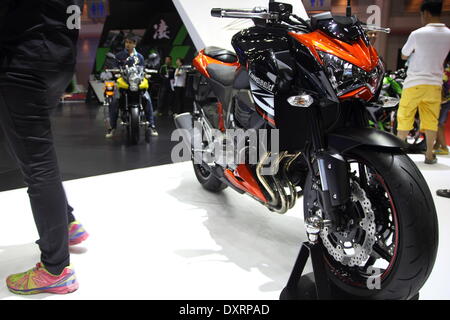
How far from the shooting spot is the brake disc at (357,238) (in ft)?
5.19

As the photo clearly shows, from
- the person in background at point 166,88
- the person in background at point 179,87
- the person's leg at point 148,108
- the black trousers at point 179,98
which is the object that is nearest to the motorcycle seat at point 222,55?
the person's leg at point 148,108

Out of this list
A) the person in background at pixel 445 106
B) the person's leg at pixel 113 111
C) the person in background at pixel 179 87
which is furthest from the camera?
the person in background at pixel 179 87

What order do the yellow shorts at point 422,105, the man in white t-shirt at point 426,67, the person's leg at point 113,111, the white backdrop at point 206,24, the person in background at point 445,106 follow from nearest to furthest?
the man in white t-shirt at point 426,67 < the yellow shorts at point 422,105 < the white backdrop at point 206,24 < the person in background at point 445,106 < the person's leg at point 113,111

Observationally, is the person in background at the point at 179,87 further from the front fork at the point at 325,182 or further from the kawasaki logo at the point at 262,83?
the front fork at the point at 325,182

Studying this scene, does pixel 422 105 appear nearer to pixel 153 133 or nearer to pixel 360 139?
pixel 360 139

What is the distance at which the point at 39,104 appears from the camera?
1.63m

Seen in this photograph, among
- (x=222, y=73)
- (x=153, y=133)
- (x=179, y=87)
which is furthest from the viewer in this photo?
(x=179, y=87)

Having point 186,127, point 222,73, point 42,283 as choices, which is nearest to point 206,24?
point 186,127

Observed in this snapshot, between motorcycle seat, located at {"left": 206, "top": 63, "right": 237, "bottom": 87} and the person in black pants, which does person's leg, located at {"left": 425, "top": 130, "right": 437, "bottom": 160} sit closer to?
motorcycle seat, located at {"left": 206, "top": 63, "right": 237, "bottom": 87}

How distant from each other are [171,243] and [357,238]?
3.64 ft

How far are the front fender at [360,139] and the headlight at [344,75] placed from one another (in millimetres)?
159

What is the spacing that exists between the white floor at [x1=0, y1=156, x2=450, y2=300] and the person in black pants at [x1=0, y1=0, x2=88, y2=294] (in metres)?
0.16

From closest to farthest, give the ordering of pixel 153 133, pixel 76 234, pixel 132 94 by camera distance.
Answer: pixel 76 234 → pixel 132 94 → pixel 153 133

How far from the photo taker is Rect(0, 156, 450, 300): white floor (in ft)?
6.14
